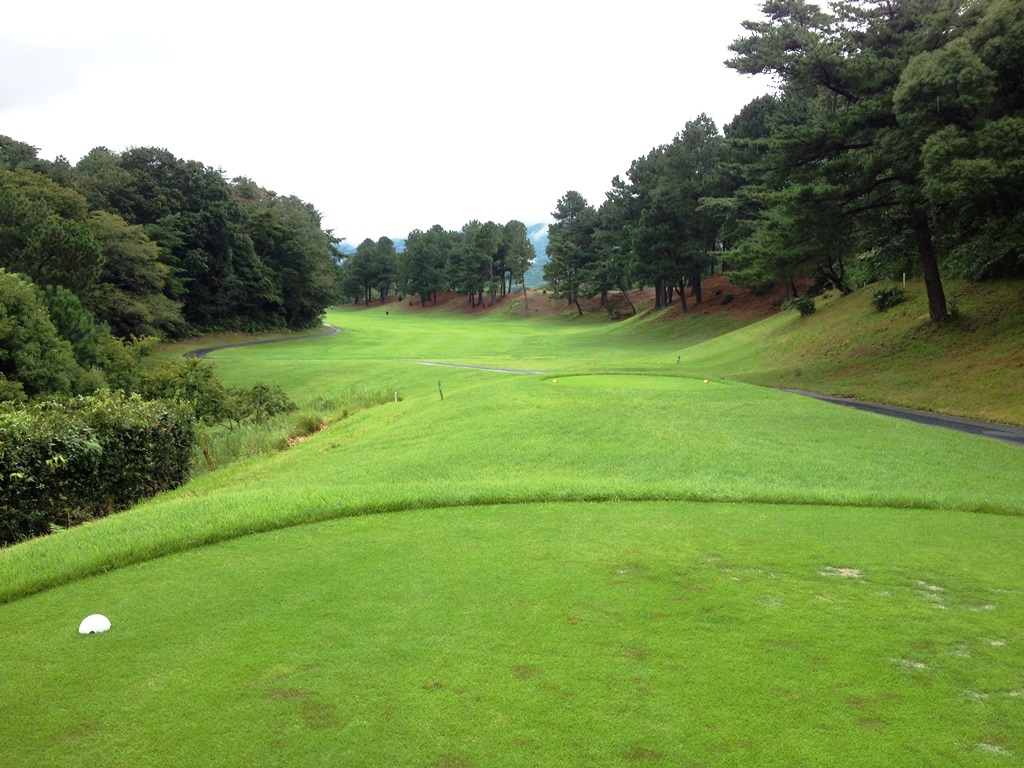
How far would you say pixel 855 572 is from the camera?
562cm

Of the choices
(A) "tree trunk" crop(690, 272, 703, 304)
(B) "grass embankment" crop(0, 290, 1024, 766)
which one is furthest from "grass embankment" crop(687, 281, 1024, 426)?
(A) "tree trunk" crop(690, 272, 703, 304)

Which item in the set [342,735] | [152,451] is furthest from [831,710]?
[152,451]

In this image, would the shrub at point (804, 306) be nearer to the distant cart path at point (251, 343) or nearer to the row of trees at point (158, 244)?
the row of trees at point (158, 244)

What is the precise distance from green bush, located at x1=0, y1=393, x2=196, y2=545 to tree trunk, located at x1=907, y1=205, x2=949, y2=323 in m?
22.0

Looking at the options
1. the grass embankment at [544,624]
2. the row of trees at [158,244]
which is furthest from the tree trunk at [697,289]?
the grass embankment at [544,624]

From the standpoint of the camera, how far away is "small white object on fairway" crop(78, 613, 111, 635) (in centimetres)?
456

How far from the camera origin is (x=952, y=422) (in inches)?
616

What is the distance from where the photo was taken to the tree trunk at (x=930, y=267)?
854 inches

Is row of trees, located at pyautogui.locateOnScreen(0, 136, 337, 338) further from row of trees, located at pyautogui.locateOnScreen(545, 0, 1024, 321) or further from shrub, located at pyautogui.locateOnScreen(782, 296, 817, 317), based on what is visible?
shrub, located at pyautogui.locateOnScreen(782, 296, 817, 317)

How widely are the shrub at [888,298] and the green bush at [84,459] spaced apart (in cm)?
2519

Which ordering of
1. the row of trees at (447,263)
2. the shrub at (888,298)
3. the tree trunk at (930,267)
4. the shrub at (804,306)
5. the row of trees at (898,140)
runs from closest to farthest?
the row of trees at (898,140)
the tree trunk at (930,267)
the shrub at (888,298)
the shrub at (804,306)
the row of trees at (447,263)

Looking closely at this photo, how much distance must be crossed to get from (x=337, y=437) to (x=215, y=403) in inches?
312

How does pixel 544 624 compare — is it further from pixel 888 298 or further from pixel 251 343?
pixel 251 343

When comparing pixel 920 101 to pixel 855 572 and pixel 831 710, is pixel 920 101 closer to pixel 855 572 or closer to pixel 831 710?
pixel 855 572
